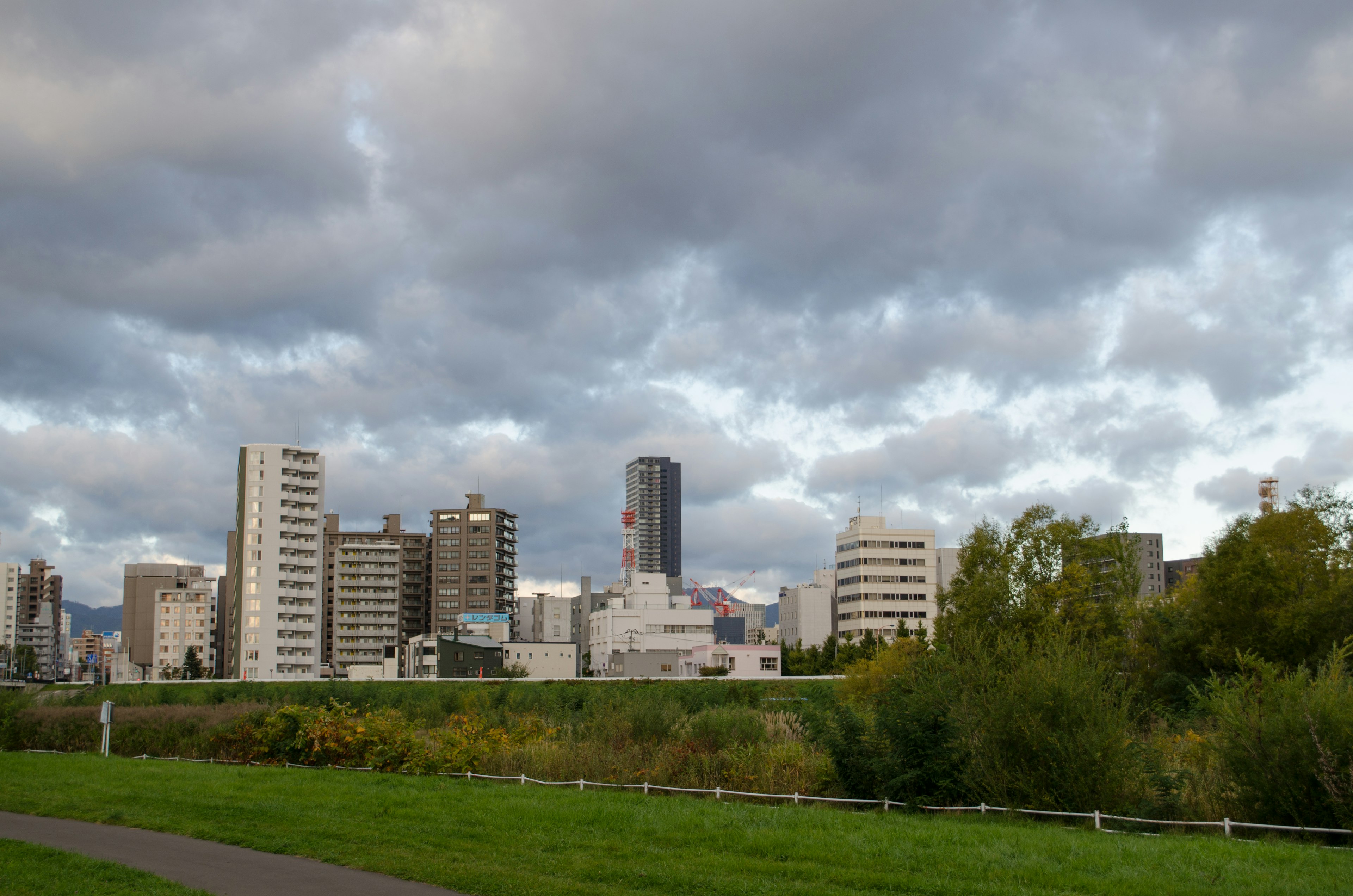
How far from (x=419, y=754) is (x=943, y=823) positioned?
13215 millimetres

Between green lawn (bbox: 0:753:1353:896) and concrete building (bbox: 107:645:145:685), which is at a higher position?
green lawn (bbox: 0:753:1353:896)

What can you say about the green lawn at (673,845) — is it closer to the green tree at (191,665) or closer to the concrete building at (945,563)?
the green tree at (191,665)

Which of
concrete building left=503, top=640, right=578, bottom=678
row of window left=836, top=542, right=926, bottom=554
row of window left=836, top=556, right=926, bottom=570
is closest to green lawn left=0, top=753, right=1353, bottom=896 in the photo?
concrete building left=503, top=640, right=578, bottom=678

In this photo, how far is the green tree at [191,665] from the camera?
153 metres

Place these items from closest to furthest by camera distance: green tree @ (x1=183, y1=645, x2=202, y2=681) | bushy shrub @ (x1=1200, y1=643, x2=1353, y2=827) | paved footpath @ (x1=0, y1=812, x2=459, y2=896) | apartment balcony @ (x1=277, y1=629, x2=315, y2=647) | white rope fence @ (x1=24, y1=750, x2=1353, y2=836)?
paved footpath @ (x1=0, y1=812, x2=459, y2=896) → bushy shrub @ (x1=1200, y1=643, x2=1353, y2=827) → white rope fence @ (x1=24, y1=750, x2=1353, y2=836) → apartment balcony @ (x1=277, y1=629, x2=315, y2=647) → green tree @ (x1=183, y1=645, x2=202, y2=681)

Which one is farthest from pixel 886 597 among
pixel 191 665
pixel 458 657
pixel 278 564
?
pixel 191 665

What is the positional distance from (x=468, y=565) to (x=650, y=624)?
49.4m

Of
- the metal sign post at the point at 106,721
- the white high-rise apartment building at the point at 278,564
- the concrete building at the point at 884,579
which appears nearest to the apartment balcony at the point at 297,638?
the white high-rise apartment building at the point at 278,564

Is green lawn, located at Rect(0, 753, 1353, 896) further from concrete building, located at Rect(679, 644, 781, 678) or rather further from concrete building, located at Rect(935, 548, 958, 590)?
concrete building, located at Rect(935, 548, 958, 590)

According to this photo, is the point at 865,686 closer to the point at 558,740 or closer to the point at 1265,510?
the point at 1265,510

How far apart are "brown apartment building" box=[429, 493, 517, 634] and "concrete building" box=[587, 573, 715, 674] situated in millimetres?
35858

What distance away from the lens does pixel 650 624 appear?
133m

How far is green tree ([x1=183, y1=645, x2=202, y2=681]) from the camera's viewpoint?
502ft

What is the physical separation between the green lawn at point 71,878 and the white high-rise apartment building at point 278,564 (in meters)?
115
